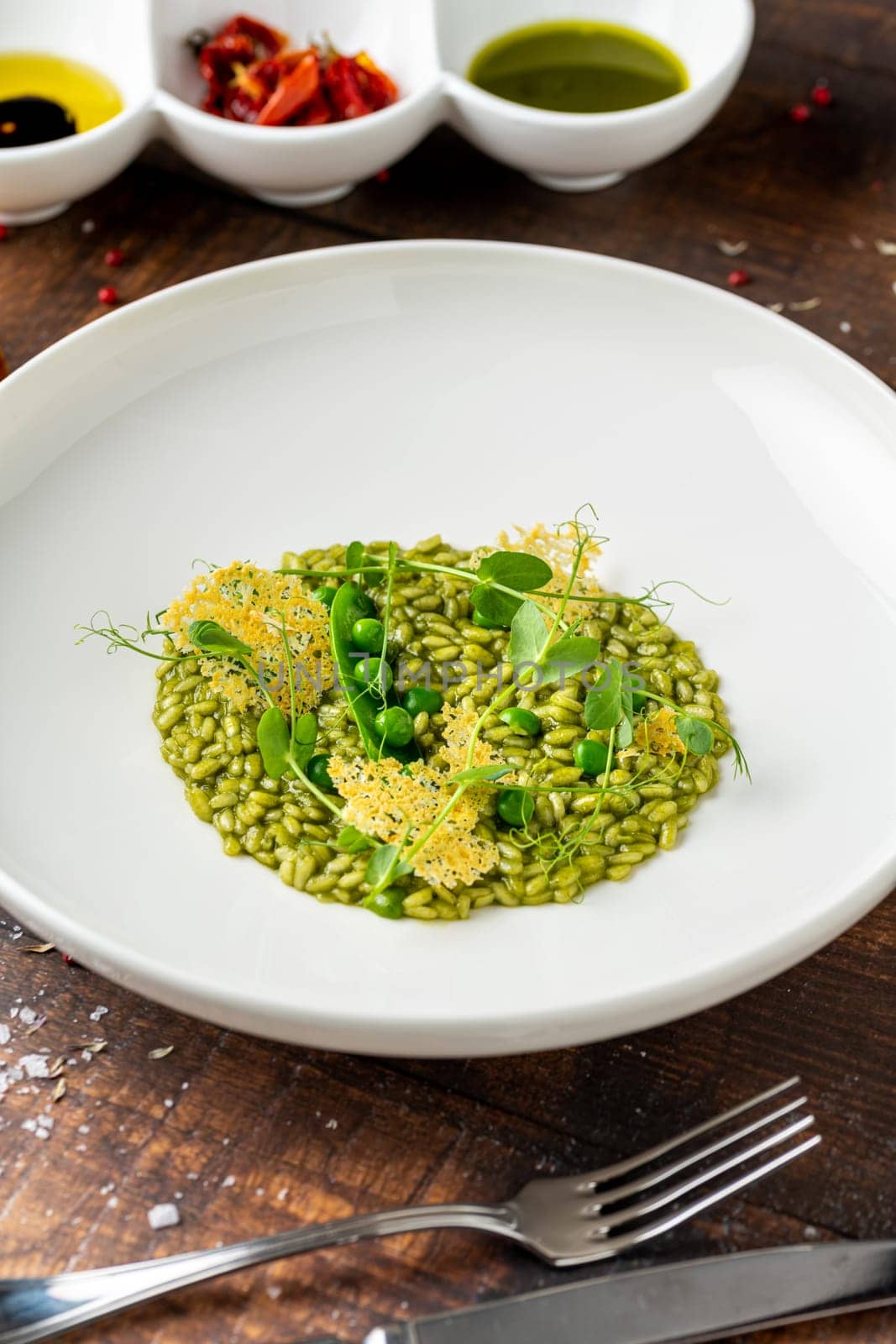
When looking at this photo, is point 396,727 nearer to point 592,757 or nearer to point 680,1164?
point 592,757

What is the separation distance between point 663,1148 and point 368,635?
594mm

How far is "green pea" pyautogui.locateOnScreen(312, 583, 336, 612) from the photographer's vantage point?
5.11ft

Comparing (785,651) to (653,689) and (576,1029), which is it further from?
(576,1029)

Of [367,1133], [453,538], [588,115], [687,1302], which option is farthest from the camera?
[588,115]

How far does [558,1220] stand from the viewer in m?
1.20

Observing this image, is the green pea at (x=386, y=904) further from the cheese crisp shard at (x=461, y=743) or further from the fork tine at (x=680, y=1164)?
the fork tine at (x=680, y=1164)

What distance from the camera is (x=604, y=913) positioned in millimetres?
1321

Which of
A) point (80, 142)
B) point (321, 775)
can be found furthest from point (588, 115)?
point (321, 775)

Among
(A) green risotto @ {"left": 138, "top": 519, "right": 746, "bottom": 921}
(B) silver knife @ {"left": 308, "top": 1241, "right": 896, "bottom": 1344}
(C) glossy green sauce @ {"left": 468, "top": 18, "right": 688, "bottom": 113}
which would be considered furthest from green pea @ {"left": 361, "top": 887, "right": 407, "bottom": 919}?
(C) glossy green sauce @ {"left": 468, "top": 18, "right": 688, "bottom": 113}

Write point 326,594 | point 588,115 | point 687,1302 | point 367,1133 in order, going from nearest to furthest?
1. point 687,1302
2. point 367,1133
3. point 326,594
4. point 588,115

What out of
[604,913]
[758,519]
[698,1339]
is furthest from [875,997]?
[758,519]

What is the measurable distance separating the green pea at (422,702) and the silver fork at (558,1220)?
477mm

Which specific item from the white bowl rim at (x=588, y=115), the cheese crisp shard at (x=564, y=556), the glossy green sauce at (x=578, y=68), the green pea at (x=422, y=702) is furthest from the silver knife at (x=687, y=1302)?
the glossy green sauce at (x=578, y=68)

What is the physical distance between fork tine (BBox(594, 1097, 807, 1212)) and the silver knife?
63 millimetres
